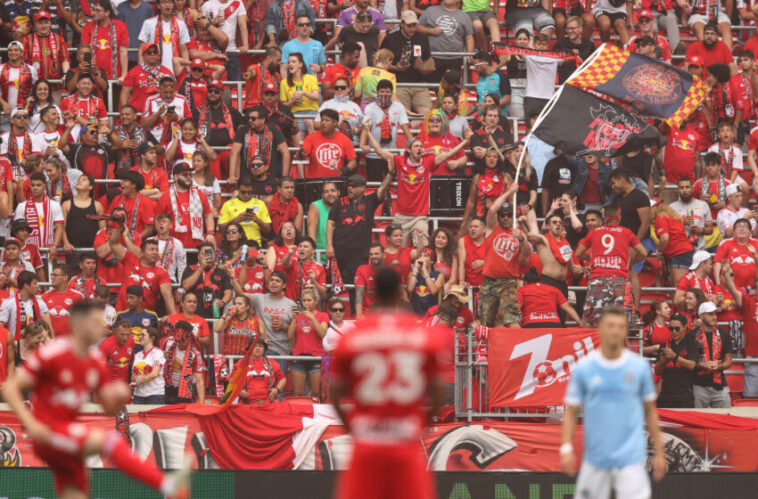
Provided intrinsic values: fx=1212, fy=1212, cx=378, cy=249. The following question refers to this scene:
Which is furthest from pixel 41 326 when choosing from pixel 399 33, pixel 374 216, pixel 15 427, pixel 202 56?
pixel 399 33

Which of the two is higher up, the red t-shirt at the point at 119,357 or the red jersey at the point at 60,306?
the red jersey at the point at 60,306

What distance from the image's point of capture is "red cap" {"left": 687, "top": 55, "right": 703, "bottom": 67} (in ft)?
68.8

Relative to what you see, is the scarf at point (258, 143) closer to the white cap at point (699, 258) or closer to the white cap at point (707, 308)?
the white cap at point (699, 258)

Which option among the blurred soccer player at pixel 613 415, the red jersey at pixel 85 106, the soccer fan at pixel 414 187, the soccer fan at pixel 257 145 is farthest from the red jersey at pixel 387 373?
the red jersey at pixel 85 106

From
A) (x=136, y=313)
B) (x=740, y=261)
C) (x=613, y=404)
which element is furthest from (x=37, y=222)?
(x=613, y=404)

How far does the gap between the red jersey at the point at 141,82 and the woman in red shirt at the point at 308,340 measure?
5704mm

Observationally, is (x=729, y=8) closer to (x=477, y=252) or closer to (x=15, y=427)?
(x=477, y=252)

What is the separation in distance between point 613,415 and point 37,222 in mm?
11096

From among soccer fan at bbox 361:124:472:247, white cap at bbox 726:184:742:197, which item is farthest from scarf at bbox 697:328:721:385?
soccer fan at bbox 361:124:472:247

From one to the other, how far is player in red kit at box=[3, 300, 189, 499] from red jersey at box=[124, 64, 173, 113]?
1190 cm

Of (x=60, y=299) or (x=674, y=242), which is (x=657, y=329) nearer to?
(x=674, y=242)

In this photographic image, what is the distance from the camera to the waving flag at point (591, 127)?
17.5 m

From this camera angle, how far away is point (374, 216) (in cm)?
1869

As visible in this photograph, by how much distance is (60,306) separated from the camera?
16.7m
